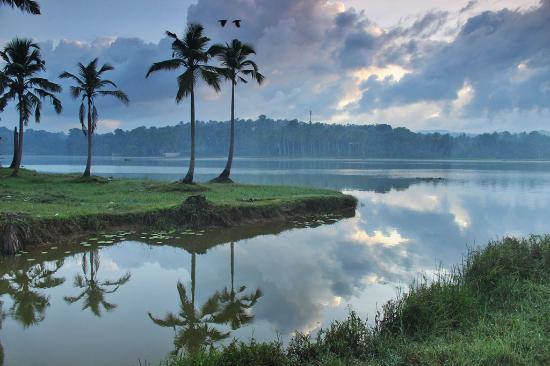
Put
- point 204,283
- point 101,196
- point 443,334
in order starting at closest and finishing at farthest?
point 443,334 < point 204,283 < point 101,196

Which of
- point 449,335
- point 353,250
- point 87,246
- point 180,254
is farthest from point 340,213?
point 449,335

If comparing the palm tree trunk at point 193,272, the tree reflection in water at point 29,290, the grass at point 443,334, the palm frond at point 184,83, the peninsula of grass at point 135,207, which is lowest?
the palm tree trunk at point 193,272

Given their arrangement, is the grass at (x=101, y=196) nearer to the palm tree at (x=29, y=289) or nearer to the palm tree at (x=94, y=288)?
the palm tree at (x=29, y=289)

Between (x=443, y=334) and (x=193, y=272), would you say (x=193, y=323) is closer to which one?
(x=193, y=272)

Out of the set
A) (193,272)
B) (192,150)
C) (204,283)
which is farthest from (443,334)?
(192,150)

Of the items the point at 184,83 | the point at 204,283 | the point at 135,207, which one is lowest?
the point at 204,283

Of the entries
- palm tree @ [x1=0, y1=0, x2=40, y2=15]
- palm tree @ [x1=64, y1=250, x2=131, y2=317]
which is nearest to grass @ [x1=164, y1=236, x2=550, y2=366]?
palm tree @ [x1=64, y1=250, x2=131, y2=317]

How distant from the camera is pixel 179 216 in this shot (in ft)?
57.3

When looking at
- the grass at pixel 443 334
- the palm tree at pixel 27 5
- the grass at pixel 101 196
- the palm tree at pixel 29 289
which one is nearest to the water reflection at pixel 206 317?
the grass at pixel 443 334

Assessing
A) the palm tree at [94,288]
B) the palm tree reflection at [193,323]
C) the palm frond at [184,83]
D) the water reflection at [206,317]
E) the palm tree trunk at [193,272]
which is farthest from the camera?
the palm frond at [184,83]

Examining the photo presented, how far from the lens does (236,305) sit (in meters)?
9.59

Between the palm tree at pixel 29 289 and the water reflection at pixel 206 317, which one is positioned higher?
the palm tree at pixel 29 289

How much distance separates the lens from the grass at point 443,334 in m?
5.95

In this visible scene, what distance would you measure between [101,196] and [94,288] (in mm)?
12724
